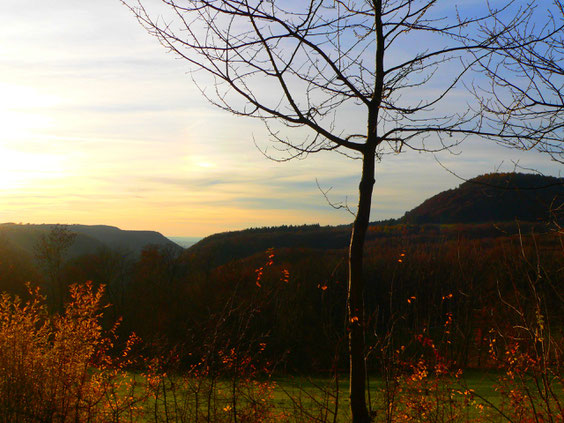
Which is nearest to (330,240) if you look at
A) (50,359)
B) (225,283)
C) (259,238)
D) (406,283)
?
(259,238)

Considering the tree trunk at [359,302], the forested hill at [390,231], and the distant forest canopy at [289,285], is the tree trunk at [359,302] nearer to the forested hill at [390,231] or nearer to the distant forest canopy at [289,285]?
the distant forest canopy at [289,285]

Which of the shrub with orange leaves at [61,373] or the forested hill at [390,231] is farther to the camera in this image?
the forested hill at [390,231]

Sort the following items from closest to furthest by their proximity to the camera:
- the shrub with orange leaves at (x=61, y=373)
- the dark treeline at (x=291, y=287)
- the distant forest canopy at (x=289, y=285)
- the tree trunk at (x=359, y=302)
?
the tree trunk at (x=359, y=302), the shrub with orange leaves at (x=61, y=373), the distant forest canopy at (x=289, y=285), the dark treeline at (x=291, y=287)

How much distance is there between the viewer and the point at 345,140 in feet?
15.7

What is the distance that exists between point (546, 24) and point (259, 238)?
72472 millimetres

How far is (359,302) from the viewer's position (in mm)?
4555

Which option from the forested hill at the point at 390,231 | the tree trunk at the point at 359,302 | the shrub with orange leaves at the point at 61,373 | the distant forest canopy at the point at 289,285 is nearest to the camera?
the tree trunk at the point at 359,302

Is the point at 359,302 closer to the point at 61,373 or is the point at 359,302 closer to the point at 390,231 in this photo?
the point at 61,373

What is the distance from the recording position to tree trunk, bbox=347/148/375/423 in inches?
176

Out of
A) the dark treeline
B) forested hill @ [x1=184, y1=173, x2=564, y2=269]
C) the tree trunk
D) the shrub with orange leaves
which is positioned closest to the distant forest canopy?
the dark treeline

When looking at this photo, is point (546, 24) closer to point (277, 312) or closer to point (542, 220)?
point (542, 220)

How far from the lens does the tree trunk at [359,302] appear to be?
4.47 meters

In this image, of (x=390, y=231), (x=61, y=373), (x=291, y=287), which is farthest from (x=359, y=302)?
(x=390, y=231)

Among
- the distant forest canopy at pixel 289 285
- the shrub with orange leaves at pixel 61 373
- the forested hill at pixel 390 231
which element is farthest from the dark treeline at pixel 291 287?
the shrub with orange leaves at pixel 61 373
